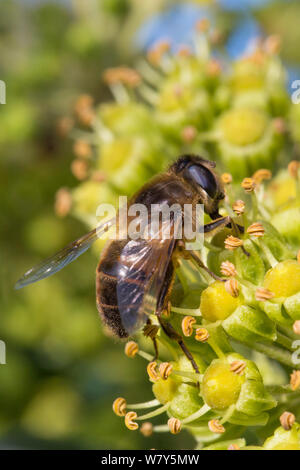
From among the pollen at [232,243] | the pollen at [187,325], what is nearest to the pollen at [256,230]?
the pollen at [232,243]

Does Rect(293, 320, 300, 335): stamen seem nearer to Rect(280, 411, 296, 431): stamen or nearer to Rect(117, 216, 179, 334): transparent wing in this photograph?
Rect(280, 411, 296, 431): stamen

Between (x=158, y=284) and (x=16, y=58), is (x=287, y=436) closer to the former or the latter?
(x=158, y=284)

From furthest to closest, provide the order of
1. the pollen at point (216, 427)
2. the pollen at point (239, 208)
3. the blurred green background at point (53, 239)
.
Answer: the blurred green background at point (53, 239) < the pollen at point (239, 208) < the pollen at point (216, 427)

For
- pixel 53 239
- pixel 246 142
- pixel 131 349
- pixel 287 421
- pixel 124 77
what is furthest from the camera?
pixel 53 239

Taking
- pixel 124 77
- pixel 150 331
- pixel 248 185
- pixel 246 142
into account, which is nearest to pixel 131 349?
pixel 150 331

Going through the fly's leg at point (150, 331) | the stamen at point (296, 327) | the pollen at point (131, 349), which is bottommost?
the stamen at point (296, 327)

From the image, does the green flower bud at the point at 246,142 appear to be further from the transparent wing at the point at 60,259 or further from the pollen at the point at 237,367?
the pollen at the point at 237,367

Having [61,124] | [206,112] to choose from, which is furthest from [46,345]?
[206,112]

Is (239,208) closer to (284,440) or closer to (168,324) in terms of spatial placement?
(168,324)
